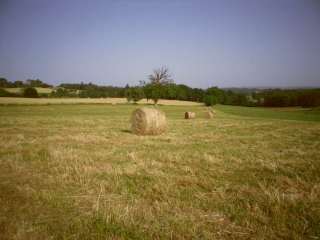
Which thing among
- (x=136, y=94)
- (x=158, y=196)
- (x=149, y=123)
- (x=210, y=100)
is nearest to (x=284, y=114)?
(x=210, y=100)

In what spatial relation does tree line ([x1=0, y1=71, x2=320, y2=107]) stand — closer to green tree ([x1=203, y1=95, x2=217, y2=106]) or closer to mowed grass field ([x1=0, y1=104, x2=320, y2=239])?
green tree ([x1=203, y1=95, x2=217, y2=106])

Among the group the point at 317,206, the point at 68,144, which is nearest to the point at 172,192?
the point at 317,206

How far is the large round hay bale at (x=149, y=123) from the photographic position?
50.7ft

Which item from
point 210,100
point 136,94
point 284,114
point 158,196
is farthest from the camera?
point 210,100

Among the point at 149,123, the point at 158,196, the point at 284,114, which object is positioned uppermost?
the point at 149,123

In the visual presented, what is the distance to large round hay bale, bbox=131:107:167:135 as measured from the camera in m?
15.4

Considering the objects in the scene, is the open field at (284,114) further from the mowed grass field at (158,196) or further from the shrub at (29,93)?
the shrub at (29,93)

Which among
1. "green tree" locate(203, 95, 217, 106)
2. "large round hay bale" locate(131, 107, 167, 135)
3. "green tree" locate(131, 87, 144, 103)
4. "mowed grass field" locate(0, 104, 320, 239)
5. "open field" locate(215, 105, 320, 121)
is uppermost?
"green tree" locate(131, 87, 144, 103)

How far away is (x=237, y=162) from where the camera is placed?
786 cm

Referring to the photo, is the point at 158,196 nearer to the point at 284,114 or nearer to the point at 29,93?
the point at 284,114

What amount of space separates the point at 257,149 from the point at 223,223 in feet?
22.7

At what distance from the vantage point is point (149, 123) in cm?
1546

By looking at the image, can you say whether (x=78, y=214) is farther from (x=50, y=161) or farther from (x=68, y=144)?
(x=68, y=144)

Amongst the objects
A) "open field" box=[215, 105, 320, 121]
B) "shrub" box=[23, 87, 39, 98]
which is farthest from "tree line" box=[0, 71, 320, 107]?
"open field" box=[215, 105, 320, 121]
